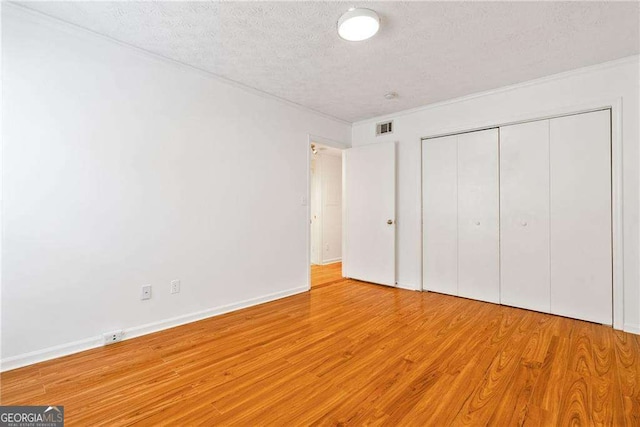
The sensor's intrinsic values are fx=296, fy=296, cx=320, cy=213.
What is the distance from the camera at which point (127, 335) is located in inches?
98.1

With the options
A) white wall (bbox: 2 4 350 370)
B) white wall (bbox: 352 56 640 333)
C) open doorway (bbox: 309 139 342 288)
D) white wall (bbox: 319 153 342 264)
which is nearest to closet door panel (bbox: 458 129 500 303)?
white wall (bbox: 352 56 640 333)

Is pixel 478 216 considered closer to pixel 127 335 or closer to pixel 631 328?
pixel 631 328

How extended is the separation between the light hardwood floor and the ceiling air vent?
267 centimetres

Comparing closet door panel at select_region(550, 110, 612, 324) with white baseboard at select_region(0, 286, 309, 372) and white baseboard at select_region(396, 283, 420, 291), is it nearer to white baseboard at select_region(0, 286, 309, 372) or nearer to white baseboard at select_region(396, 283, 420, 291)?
white baseboard at select_region(396, 283, 420, 291)

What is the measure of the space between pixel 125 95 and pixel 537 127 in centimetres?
402

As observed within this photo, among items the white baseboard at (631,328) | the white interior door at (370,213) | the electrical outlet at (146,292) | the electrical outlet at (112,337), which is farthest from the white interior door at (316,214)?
the white baseboard at (631,328)

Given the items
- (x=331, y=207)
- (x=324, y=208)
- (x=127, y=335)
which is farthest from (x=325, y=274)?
(x=127, y=335)

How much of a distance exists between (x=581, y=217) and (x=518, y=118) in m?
1.20

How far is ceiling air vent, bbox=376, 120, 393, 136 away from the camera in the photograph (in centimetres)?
435

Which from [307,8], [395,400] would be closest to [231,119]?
[307,8]

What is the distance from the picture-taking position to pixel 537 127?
3168 mm

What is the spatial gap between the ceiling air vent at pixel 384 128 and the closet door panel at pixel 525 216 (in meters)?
1.45

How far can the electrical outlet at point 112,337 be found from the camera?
237 centimetres

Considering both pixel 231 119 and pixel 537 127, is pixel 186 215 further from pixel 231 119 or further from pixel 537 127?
pixel 537 127
